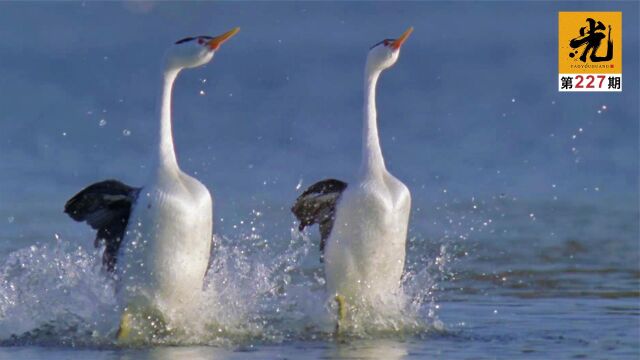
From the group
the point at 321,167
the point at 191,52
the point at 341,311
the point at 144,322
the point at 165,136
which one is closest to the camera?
the point at 144,322

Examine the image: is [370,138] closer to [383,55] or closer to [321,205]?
[321,205]

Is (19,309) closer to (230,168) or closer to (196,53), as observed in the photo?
(196,53)

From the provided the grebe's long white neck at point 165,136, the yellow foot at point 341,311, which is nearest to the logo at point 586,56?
the yellow foot at point 341,311

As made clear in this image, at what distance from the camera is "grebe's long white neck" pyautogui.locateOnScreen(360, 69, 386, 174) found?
46.2ft

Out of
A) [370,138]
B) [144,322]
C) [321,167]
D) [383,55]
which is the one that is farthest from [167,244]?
[321,167]

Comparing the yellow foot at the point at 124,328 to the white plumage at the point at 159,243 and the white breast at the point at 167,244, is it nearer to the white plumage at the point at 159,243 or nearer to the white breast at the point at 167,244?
the white plumage at the point at 159,243

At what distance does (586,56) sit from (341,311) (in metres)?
5.75

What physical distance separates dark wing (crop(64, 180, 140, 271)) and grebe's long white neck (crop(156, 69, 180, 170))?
0.34 meters

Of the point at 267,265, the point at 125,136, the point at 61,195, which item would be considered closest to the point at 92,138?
the point at 125,136

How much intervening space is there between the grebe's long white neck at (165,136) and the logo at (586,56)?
574cm

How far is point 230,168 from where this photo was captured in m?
25.6

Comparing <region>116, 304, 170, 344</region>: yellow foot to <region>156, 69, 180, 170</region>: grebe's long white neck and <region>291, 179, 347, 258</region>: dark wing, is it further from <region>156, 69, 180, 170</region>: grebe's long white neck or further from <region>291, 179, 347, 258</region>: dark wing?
<region>291, 179, 347, 258</region>: dark wing

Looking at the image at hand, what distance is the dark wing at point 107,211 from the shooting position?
44.5 feet

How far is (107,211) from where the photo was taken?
44.7 feet
